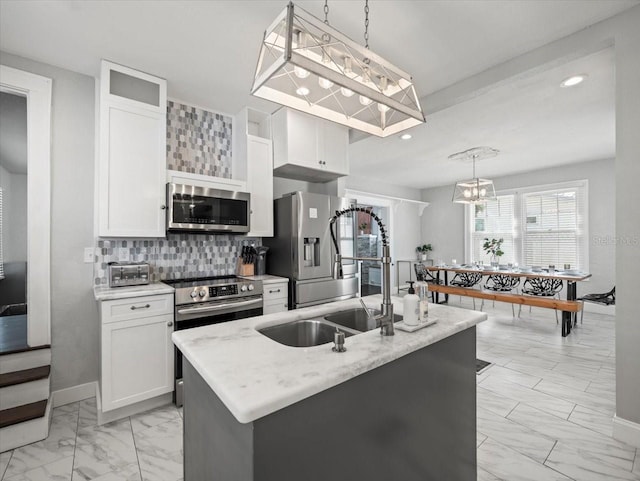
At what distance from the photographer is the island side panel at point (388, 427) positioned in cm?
87

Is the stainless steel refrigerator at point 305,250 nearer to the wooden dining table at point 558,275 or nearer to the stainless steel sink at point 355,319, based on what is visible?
the stainless steel sink at point 355,319

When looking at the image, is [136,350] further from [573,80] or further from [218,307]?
[573,80]

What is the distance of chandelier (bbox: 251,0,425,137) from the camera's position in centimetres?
112

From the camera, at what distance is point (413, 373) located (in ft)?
4.17

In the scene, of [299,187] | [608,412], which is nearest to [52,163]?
[299,187]

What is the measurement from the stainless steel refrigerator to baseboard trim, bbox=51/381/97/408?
183 cm

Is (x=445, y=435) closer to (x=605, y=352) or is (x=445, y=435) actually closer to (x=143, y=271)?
(x=143, y=271)

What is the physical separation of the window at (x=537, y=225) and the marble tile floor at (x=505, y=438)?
3.28 m

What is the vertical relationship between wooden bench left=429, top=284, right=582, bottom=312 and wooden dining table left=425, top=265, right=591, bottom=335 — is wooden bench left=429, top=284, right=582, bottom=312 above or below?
below

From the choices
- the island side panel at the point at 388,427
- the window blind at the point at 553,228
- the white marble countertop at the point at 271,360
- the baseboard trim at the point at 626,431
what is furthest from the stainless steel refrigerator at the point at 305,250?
the window blind at the point at 553,228

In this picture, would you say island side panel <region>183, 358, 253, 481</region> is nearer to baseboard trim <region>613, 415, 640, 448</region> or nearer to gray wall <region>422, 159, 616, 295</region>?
baseboard trim <region>613, 415, 640, 448</region>

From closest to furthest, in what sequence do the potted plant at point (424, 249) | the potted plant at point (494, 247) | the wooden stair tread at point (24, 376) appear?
the wooden stair tread at point (24, 376) → the potted plant at point (494, 247) → the potted plant at point (424, 249)

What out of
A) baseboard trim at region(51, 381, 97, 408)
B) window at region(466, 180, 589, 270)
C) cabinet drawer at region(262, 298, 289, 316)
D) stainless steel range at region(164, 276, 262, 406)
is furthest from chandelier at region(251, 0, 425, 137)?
window at region(466, 180, 589, 270)

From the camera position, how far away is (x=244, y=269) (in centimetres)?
331
